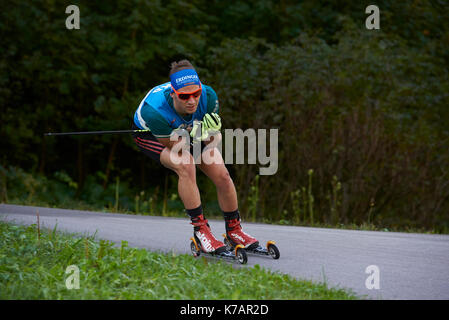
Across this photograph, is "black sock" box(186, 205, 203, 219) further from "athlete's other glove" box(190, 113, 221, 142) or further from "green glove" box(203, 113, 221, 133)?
"green glove" box(203, 113, 221, 133)

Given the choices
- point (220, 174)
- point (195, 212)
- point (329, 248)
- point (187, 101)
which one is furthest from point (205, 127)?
point (329, 248)

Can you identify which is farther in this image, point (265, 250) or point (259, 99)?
point (259, 99)

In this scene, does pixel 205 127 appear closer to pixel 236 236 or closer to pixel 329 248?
pixel 236 236

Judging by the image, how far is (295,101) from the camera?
415 inches

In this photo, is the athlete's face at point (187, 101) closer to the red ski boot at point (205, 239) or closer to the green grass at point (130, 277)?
the red ski boot at point (205, 239)

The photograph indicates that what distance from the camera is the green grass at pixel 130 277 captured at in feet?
14.7

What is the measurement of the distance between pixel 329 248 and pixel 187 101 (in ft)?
7.60

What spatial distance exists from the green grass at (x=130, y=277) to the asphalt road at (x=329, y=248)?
18.0 inches

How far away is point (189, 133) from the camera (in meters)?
5.85

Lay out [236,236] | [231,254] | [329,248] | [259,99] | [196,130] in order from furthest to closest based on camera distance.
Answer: [259,99] < [329,248] < [236,236] < [196,130] < [231,254]

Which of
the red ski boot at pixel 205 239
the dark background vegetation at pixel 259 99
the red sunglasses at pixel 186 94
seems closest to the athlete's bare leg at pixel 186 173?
the red ski boot at pixel 205 239
